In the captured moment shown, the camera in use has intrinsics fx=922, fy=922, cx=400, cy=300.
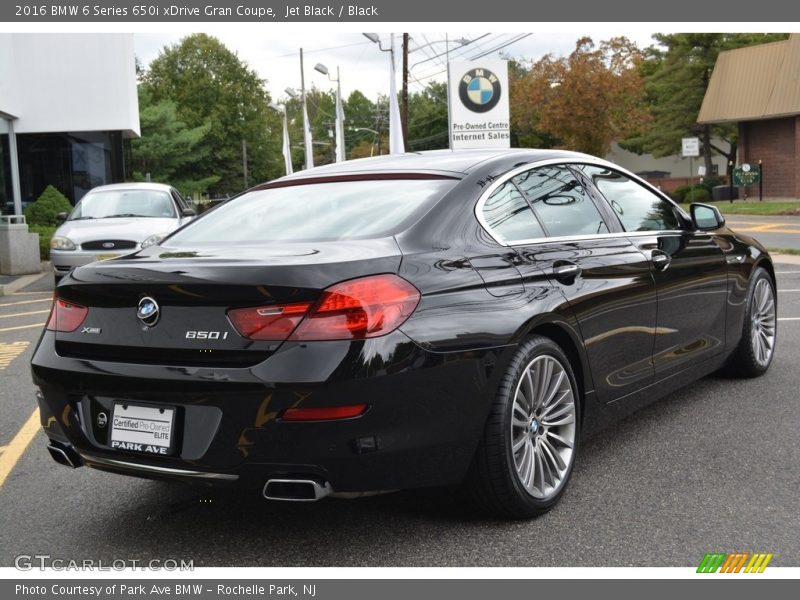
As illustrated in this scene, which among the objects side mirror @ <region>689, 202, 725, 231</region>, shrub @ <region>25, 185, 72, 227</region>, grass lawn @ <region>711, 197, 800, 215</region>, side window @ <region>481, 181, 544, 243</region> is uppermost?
side window @ <region>481, 181, 544, 243</region>

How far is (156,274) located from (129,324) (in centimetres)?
21

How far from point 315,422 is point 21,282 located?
14.1 m

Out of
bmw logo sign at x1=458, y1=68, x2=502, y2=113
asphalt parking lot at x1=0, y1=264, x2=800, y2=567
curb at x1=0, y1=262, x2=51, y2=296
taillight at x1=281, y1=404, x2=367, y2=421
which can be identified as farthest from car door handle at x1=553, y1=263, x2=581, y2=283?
bmw logo sign at x1=458, y1=68, x2=502, y2=113

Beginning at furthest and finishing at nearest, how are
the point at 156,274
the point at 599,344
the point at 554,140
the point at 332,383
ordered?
the point at 554,140 → the point at 599,344 → the point at 156,274 → the point at 332,383

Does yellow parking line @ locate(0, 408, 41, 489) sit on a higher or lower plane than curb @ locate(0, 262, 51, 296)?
higher

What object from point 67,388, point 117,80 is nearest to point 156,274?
point 67,388

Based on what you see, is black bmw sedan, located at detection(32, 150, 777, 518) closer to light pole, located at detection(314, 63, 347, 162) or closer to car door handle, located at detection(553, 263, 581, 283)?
car door handle, located at detection(553, 263, 581, 283)

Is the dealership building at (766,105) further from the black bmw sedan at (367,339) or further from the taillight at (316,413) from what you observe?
the taillight at (316,413)

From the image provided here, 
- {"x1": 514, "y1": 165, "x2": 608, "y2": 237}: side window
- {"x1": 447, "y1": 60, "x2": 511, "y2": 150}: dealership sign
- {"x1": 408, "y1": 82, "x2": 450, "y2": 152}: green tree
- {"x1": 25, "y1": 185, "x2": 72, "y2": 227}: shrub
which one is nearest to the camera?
{"x1": 514, "y1": 165, "x2": 608, "y2": 237}: side window

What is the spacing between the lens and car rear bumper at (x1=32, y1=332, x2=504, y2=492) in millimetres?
3122

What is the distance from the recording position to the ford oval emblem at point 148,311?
3326 millimetres

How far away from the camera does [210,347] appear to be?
320 cm

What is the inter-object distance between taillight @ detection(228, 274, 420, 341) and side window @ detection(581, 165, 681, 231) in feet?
6.65
